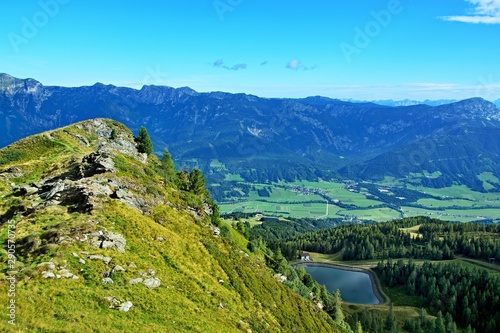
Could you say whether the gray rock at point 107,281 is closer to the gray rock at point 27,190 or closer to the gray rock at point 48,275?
the gray rock at point 48,275

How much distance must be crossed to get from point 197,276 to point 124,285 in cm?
1513

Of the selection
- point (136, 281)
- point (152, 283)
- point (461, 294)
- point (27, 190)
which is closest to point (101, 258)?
point (136, 281)

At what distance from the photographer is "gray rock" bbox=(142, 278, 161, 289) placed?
44812 millimetres

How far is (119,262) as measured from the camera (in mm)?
46062

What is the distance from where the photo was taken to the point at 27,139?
379 feet

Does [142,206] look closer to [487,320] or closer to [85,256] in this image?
[85,256]

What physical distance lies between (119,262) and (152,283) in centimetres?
505

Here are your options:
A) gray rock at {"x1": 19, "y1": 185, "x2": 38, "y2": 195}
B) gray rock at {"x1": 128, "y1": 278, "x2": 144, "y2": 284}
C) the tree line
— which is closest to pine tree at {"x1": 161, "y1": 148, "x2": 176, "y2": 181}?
gray rock at {"x1": 19, "y1": 185, "x2": 38, "y2": 195}

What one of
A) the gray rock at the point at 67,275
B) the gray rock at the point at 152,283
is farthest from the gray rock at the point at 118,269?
the gray rock at the point at 67,275

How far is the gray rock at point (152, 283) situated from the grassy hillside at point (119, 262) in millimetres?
156

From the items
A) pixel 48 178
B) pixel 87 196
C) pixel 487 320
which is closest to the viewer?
pixel 87 196

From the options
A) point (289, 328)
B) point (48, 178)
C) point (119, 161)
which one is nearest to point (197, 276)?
point (289, 328)

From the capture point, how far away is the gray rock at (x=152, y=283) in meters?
44.8

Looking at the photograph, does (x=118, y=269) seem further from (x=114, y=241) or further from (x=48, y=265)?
(x=48, y=265)
